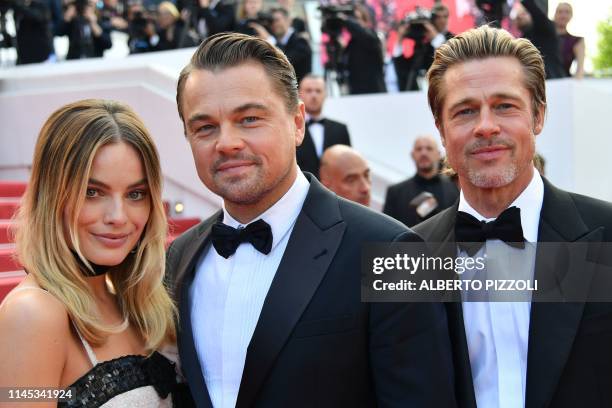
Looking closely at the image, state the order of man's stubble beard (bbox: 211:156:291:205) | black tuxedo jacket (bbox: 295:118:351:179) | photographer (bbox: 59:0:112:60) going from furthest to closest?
photographer (bbox: 59:0:112:60) < black tuxedo jacket (bbox: 295:118:351:179) < man's stubble beard (bbox: 211:156:291:205)

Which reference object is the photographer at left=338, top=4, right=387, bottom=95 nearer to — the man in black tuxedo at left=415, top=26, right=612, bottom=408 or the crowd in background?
the crowd in background

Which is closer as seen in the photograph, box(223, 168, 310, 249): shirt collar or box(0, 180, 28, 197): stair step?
box(223, 168, 310, 249): shirt collar

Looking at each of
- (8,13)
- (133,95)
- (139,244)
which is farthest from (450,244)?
(8,13)

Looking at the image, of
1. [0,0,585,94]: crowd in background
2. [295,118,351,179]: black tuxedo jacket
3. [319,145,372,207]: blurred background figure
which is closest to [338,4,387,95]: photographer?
[0,0,585,94]: crowd in background

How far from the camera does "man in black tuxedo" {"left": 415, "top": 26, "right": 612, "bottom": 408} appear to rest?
251cm

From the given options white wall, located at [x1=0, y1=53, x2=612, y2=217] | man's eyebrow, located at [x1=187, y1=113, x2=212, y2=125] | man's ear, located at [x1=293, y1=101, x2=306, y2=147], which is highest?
man's eyebrow, located at [x1=187, y1=113, x2=212, y2=125]

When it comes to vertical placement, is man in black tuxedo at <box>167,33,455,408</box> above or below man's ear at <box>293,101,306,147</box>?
below

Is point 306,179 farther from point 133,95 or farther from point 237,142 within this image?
point 133,95

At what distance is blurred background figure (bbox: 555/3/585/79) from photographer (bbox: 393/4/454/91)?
1.22 metres

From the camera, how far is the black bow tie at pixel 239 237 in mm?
2660

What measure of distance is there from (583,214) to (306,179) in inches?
36.3

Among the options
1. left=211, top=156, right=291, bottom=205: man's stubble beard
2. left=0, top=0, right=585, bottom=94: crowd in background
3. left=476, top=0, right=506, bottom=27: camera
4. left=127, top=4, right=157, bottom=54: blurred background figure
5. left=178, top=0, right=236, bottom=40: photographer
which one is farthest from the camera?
left=127, top=4, right=157, bottom=54: blurred background figure

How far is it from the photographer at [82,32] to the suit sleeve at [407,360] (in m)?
9.24

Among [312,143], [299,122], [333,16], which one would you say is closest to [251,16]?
[333,16]
